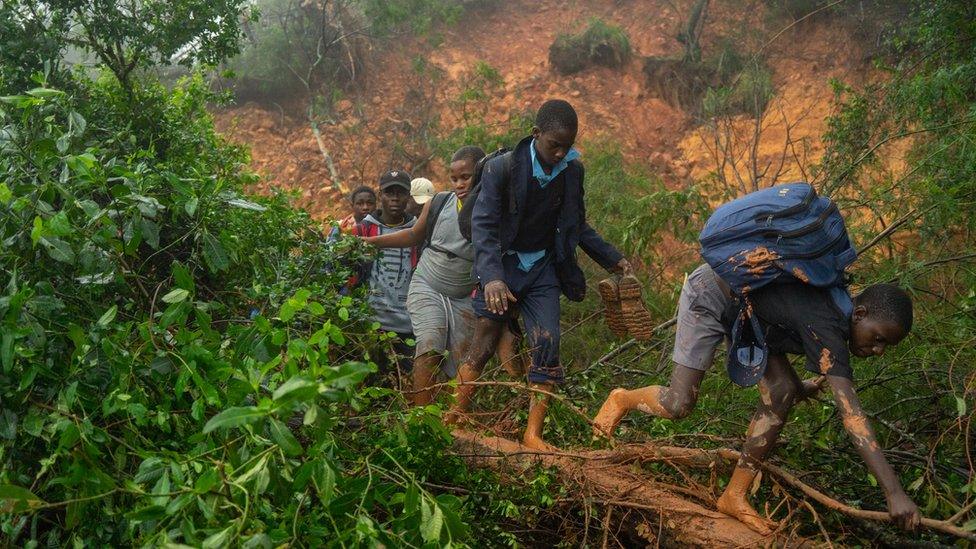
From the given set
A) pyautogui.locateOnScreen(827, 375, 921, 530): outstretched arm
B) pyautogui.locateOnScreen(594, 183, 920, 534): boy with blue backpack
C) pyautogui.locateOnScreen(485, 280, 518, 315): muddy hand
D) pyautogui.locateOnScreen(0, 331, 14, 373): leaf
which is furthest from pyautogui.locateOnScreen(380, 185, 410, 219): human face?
pyautogui.locateOnScreen(827, 375, 921, 530): outstretched arm

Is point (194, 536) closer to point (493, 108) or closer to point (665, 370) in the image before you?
point (665, 370)

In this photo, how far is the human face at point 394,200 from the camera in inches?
245

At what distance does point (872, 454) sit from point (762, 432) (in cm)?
56

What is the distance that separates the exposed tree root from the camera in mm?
3383

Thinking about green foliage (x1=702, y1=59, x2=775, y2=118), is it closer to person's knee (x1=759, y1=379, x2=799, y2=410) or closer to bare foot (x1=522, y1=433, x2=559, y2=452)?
bare foot (x1=522, y1=433, x2=559, y2=452)

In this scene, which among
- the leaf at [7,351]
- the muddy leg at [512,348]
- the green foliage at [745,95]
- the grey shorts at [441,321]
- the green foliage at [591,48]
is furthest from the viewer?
the green foliage at [591,48]

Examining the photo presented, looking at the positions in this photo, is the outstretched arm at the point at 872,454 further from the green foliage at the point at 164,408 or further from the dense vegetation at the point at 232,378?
the green foliage at the point at 164,408

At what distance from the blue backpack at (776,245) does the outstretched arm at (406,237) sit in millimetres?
2159

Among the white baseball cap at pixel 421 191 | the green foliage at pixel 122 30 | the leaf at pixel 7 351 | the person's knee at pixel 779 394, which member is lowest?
the person's knee at pixel 779 394

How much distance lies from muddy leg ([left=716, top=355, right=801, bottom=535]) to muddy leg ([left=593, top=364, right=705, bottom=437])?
30 centimetres

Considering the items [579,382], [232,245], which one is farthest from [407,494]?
[579,382]

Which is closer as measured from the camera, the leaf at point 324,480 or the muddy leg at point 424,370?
the leaf at point 324,480

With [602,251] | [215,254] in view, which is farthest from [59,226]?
[602,251]

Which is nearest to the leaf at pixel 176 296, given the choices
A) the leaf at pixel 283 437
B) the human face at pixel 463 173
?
the leaf at pixel 283 437
